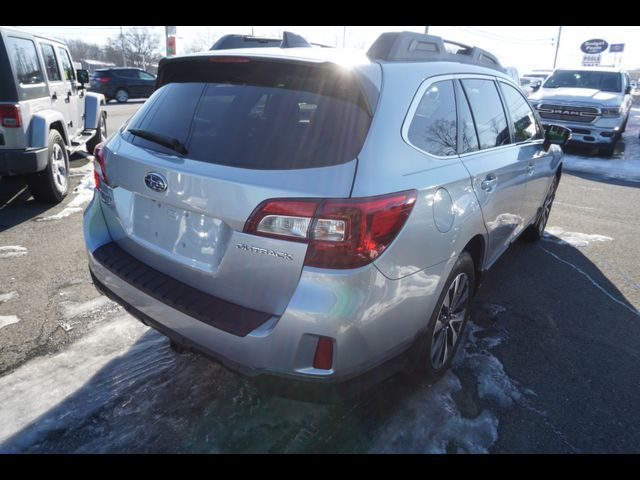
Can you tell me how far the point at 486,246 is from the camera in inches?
119

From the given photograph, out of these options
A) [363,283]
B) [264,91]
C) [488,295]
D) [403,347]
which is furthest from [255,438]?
[488,295]

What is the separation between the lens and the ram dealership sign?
46.7m

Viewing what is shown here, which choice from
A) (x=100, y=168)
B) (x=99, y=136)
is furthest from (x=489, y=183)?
(x=99, y=136)

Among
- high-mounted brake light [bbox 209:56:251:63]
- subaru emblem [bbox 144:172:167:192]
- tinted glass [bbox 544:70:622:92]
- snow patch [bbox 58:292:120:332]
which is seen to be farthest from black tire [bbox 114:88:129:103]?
subaru emblem [bbox 144:172:167:192]

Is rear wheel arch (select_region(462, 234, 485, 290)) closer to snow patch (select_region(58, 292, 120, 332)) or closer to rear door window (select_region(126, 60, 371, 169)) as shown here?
rear door window (select_region(126, 60, 371, 169))

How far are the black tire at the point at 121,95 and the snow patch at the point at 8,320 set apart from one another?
72.0 feet

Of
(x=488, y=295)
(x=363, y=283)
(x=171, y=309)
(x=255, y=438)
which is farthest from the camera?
(x=488, y=295)

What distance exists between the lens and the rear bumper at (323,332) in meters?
1.81

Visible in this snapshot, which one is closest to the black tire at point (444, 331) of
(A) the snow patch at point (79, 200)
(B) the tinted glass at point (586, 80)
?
(A) the snow patch at point (79, 200)

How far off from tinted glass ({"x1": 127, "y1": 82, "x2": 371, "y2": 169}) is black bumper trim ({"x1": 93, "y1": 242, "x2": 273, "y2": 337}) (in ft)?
1.94

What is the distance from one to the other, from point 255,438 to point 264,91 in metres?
1.66

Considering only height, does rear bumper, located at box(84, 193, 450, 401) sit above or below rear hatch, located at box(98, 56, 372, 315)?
below

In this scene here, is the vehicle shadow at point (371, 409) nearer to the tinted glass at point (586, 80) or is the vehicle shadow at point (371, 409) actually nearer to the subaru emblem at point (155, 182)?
the subaru emblem at point (155, 182)

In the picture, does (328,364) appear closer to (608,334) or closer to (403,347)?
(403,347)
